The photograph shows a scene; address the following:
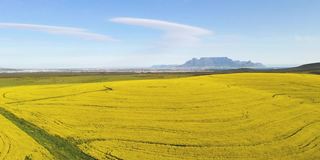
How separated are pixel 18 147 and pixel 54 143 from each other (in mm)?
2870

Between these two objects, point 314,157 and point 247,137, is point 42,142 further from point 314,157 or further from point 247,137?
point 314,157

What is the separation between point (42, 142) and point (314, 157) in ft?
67.6

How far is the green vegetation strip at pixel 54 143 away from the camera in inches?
1051

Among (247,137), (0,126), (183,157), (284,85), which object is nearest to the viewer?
(183,157)

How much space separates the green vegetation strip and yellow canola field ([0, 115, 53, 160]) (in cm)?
60

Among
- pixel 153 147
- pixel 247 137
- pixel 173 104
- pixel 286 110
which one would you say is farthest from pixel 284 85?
pixel 153 147

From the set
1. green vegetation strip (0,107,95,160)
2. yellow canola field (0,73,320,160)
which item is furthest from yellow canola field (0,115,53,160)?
yellow canola field (0,73,320,160)

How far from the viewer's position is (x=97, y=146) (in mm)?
28922

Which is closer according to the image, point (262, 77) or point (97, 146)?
point (97, 146)

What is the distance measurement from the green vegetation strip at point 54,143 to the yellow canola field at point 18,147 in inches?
23.8

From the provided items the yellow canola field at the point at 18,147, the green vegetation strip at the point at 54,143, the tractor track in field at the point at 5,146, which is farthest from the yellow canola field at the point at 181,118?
the tractor track in field at the point at 5,146

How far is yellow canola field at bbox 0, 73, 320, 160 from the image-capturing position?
28.9 meters

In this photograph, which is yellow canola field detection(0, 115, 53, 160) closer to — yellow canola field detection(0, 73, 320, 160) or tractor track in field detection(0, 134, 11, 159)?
→ tractor track in field detection(0, 134, 11, 159)

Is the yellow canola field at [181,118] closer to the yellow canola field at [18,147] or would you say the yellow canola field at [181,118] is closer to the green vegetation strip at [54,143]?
the green vegetation strip at [54,143]
